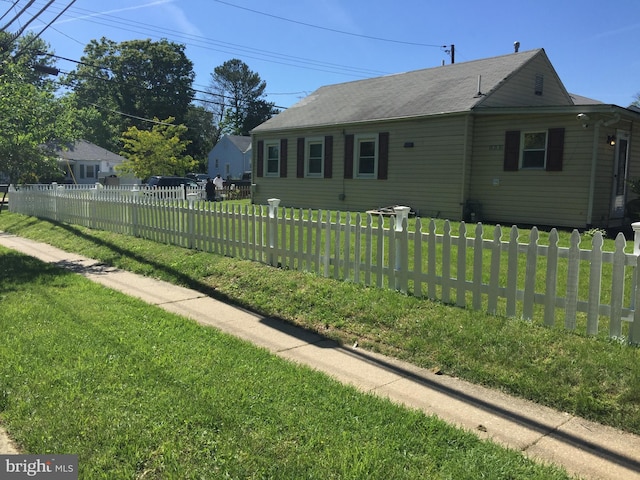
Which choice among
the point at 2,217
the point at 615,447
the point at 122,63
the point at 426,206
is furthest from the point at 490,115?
the point at 122,63

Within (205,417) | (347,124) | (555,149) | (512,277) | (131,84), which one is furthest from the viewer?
(131,84)

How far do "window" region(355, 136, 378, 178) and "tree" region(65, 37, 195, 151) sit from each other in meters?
49.8

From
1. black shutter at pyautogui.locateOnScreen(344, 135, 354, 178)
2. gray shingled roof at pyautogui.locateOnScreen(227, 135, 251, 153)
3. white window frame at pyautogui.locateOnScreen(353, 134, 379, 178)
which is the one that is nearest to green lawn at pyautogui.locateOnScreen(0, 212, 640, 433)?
white window frame at pyautogui.locateOnScreen(353, 134, 379, 178)

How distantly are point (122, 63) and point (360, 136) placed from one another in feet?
184

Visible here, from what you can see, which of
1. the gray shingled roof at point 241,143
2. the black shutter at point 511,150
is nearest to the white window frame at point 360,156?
the black shutter at point 511,150

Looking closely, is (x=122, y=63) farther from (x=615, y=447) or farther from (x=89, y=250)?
(x=615, y=447)

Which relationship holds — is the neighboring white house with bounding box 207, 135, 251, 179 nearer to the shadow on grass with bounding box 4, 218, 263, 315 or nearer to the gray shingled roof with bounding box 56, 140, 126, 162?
the gray shingled roof with bounding box 56, 140, 126, 162

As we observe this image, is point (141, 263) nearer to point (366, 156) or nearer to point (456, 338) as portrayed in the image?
point (456, 338)

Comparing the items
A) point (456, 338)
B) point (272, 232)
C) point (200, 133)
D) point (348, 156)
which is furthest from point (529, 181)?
point (200, 133)

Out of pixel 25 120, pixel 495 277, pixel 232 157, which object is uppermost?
pixel 232 157

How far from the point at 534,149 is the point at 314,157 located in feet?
26.2

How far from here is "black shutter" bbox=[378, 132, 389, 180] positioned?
16.4 meters

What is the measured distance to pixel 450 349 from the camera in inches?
184

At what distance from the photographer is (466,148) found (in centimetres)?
1438
